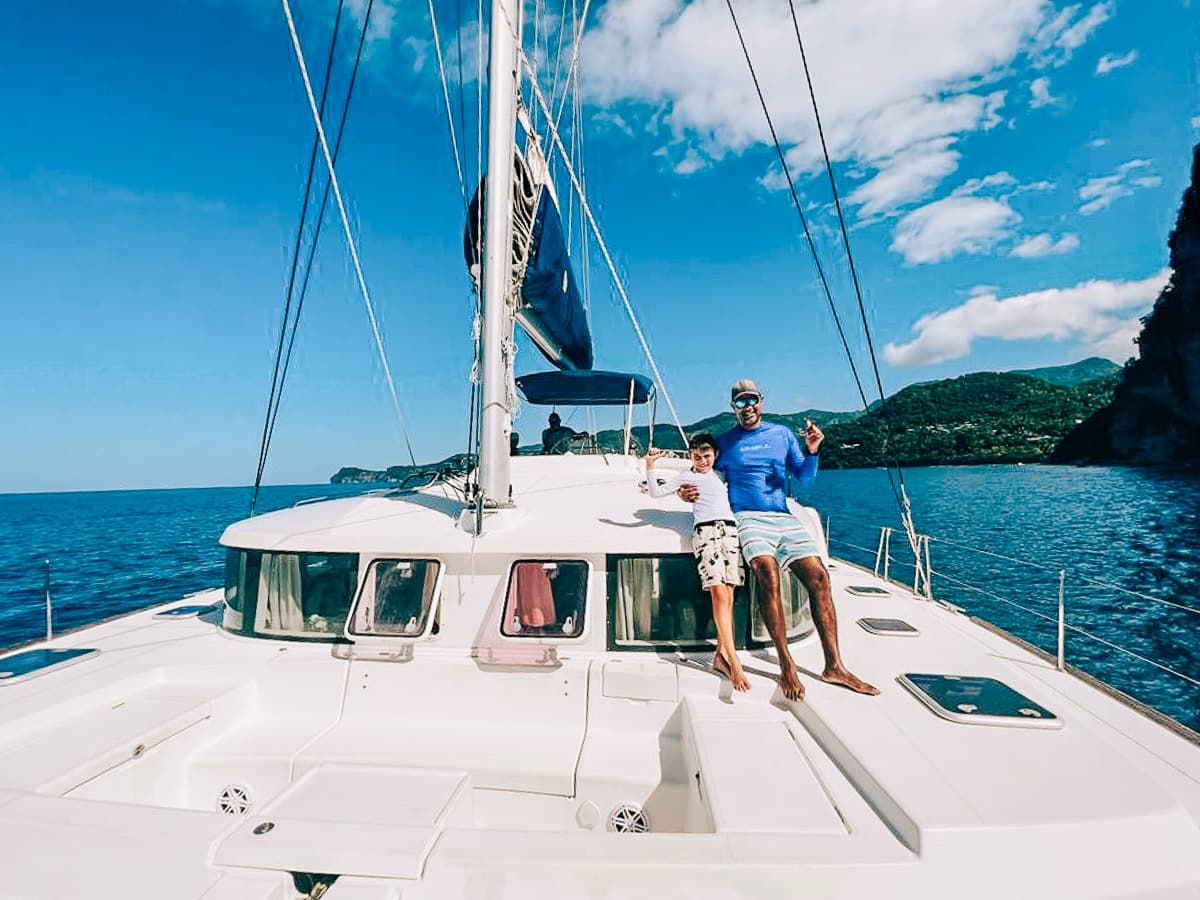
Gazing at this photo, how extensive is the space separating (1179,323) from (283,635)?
8294 centimetres

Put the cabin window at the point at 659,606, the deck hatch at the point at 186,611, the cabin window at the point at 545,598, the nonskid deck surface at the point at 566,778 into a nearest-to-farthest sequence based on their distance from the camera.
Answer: the nonskid deck surface at the point at 566,778, the cabin window at the point at 659,606, the cabin window at the point at 545,598, the deck hatch at the point at 186,611

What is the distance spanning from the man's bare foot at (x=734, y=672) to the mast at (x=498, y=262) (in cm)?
200

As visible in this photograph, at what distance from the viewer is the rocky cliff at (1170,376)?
5603cm

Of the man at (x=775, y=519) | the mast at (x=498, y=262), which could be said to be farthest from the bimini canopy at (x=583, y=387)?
the man at (x=775, y=519)

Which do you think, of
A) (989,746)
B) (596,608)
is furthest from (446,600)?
(989,746)

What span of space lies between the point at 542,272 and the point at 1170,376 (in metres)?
81.8

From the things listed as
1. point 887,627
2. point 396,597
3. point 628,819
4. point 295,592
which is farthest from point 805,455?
point 295,592

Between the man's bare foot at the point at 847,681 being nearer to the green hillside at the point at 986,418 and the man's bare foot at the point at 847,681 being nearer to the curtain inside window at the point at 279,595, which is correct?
the curtain inside window at the point at 279,595

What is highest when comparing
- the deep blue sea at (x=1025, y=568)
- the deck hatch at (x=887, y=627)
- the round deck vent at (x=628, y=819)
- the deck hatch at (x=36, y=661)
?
the deck hatch at (x=36, y=661)

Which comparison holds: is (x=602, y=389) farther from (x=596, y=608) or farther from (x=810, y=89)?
(x=596, y=608)

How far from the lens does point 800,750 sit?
9.22 ft

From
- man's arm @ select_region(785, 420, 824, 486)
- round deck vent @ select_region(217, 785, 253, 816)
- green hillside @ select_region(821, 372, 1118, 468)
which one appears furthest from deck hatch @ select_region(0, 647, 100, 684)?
green hillside @ select_region(821, 372, 1118, 468)

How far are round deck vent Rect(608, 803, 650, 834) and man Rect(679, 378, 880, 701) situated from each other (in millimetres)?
1095

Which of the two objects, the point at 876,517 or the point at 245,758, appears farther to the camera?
the point at 876,517
